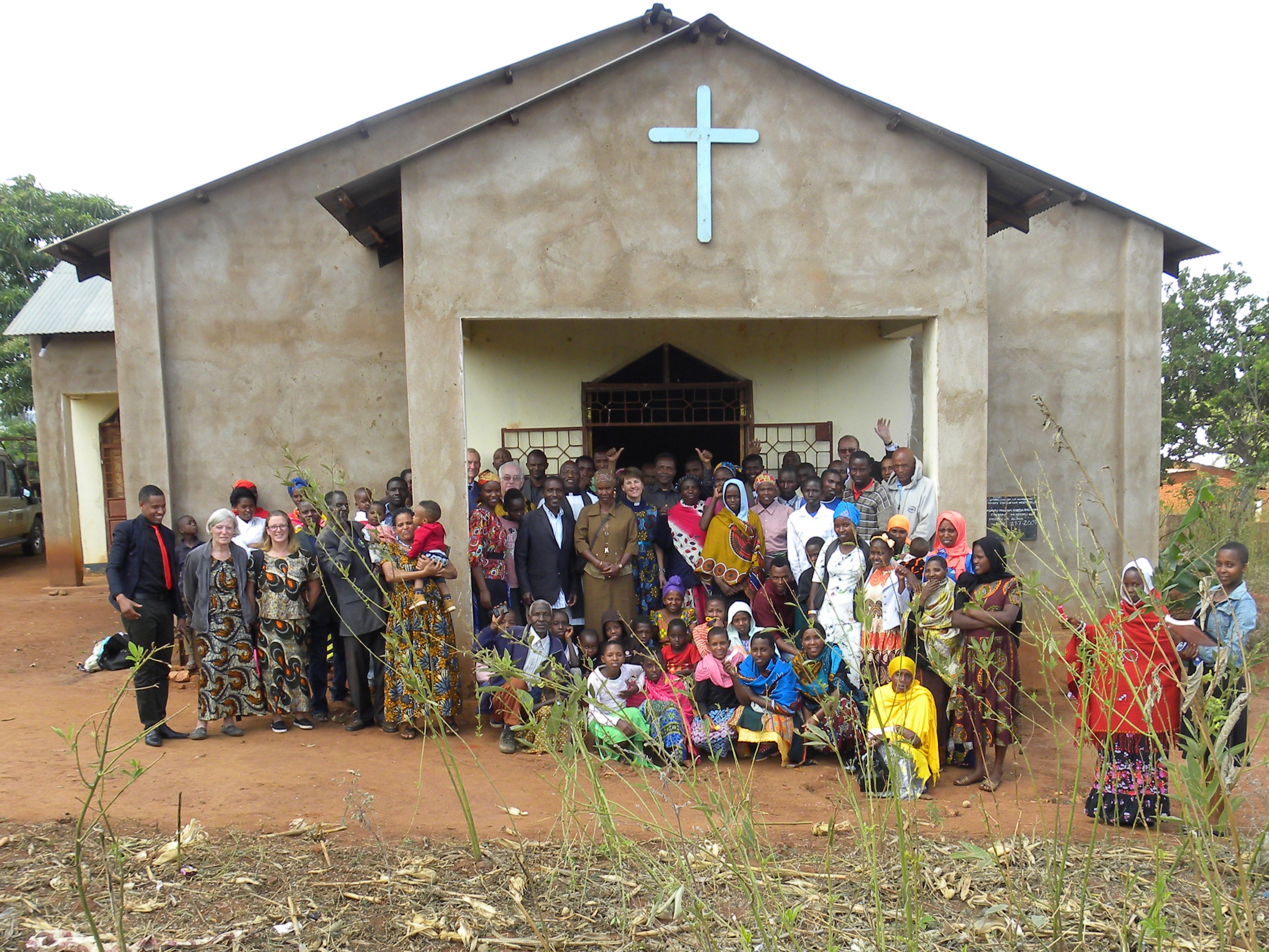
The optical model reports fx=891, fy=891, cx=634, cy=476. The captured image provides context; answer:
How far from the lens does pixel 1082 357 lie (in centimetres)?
816

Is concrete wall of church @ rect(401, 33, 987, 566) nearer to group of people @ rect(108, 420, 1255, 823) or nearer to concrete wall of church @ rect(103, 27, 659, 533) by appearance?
group of people @ rect(108, 420, 1255, 823)

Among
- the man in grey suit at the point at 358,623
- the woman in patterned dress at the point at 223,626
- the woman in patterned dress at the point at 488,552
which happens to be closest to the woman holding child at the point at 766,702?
the woman in patterned dress at the point at 488,552

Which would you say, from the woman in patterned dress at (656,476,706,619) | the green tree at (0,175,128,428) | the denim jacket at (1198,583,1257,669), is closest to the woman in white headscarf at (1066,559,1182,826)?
the denim jacket at (1198,583,1257,669)

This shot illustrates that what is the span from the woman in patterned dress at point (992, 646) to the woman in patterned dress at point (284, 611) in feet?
13.2

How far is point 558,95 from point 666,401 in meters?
3.30

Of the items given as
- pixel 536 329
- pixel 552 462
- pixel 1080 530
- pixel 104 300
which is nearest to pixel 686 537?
pixel 552 462

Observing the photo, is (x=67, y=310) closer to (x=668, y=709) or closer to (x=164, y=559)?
(x=164, y=559)

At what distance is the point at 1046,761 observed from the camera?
5.45 metres

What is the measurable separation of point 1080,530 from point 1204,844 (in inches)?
252

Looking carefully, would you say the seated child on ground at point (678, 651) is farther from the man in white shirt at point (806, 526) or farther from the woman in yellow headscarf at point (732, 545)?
the man in white shirt at point (806, 526)

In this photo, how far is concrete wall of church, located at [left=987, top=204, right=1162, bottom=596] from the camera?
8031mm

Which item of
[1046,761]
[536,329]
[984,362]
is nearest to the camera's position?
[1046,761]

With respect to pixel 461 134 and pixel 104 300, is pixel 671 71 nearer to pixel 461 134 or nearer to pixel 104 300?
pixel 461 134

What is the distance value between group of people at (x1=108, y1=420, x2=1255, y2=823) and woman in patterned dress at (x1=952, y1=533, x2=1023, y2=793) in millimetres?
17
